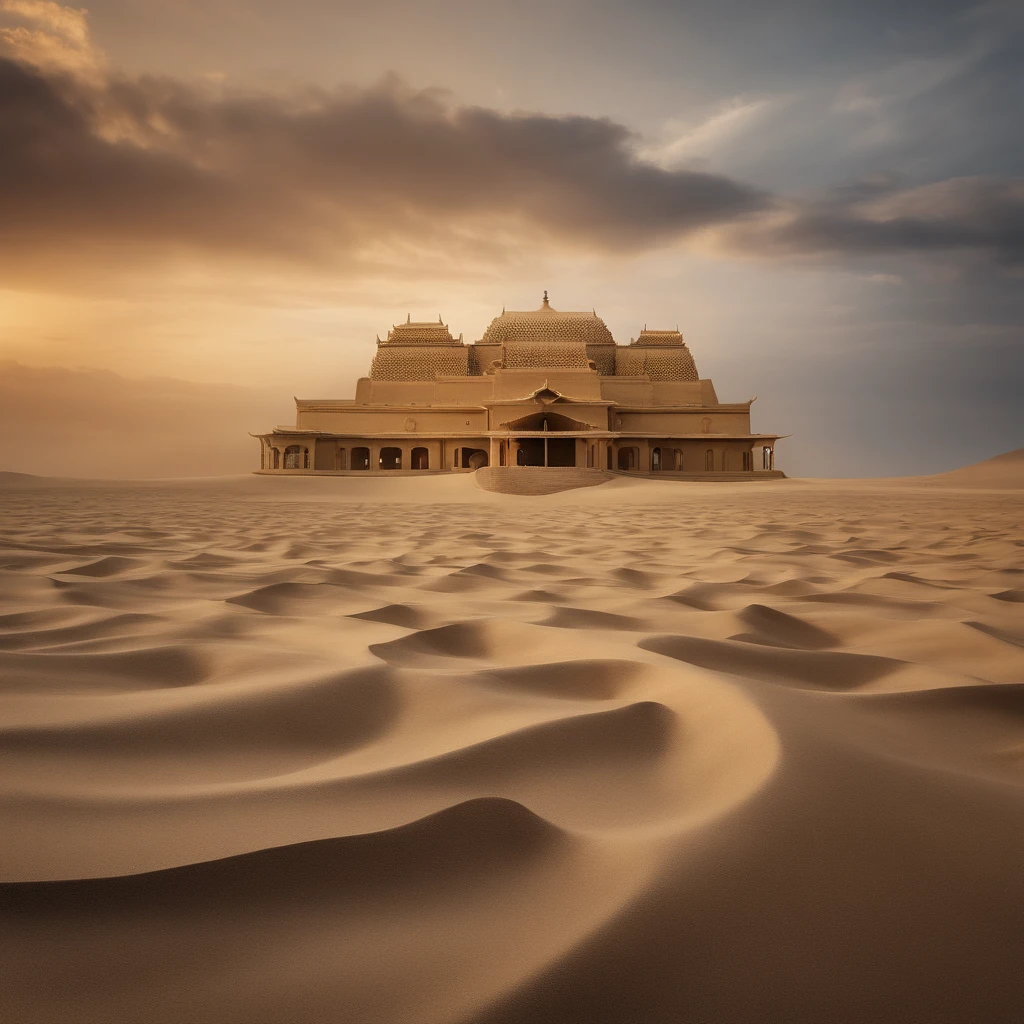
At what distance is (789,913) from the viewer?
80cm

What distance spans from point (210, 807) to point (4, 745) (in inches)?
17.4

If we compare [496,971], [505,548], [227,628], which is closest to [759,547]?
[505,548]

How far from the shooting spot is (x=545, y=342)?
36.8 m

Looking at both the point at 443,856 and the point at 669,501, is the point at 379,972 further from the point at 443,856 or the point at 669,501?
the point at 669,501

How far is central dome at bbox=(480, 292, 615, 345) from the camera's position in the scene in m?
37.5

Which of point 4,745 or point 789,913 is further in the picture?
point 4,745

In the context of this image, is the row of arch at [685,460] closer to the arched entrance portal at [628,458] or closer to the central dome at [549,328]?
the arched entrance portal at [628,458]

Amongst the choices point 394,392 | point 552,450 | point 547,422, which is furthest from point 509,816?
point 394,392

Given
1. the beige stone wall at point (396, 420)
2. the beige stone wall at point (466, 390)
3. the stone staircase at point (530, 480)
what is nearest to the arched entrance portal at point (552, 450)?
the beige stone wall at point (396, 420)

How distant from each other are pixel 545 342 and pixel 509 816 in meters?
36.8

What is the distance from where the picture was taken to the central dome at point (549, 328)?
3747cm

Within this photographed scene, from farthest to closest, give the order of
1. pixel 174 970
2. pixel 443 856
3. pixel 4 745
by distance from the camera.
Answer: pixel 4 745 < pixel 443 856 < pixel 174 970

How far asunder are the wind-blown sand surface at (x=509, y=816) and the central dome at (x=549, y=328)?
118 ft

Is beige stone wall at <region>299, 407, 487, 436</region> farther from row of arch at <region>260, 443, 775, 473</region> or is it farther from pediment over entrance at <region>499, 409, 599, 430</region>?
pediment over entrance at <region>499, 409, 599, 430</region>
